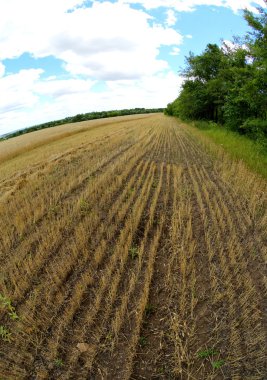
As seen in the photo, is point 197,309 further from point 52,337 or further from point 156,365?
point 52,337

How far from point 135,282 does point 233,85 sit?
636 inches

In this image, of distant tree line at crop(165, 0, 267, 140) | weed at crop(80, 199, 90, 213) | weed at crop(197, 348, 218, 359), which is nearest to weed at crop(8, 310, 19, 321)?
weed at crop(197, 348, 218, 359)

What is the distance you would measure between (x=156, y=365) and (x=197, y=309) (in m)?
0.98

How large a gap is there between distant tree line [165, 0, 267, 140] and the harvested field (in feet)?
16.9

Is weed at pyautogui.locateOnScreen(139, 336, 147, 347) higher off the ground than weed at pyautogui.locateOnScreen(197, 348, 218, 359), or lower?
higher

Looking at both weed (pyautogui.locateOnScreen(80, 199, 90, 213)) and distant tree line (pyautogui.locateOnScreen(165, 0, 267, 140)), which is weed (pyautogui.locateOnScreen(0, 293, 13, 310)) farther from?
distant tree line (pyautogui.locateOnScreen(165, 0, 267, 140))

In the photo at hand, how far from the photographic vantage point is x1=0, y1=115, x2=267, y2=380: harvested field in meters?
3.10

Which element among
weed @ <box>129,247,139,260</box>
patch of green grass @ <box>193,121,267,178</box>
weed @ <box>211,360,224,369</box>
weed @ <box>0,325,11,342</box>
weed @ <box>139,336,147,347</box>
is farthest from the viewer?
patch of green grass @ <box>193,121,267,178</box>

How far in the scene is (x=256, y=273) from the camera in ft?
14.5

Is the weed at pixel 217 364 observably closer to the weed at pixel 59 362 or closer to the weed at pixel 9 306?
the weed at pixel 59 362

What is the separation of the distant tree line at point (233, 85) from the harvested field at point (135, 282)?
5146 millimetres

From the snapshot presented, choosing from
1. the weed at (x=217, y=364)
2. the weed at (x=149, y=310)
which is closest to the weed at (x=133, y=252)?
the weed at (x=149, y=310)

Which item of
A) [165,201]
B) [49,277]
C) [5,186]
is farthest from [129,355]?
[5,186]

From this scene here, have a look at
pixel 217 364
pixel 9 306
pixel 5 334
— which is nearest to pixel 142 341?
pixel 217 364
